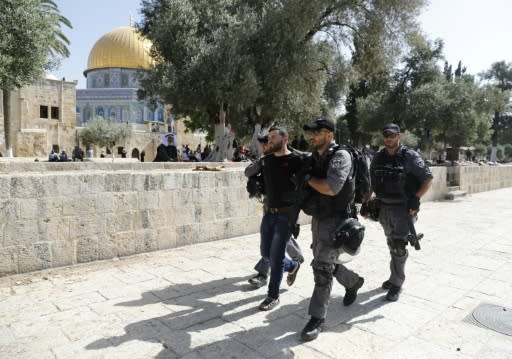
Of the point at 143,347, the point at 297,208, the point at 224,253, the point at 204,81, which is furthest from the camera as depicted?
the point at 204,81

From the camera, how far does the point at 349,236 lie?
3.11m

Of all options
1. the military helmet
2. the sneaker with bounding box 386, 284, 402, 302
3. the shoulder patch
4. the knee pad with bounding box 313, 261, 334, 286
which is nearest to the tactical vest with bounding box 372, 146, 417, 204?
the shoulder patch

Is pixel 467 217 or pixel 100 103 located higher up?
pixel 100 103

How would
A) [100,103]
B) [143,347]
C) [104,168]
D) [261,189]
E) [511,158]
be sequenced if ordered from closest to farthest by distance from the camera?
[143,347]
[261,189]
[104,168]
[100,103]
[511,158]

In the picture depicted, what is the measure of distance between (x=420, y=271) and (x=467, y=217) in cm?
599

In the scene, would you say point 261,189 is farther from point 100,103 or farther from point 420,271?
point 100,103

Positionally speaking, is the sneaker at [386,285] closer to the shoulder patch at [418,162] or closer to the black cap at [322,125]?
the shoulder patch at [418,162]

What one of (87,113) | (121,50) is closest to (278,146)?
(121,50)

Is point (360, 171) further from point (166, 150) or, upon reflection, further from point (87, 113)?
point (87, 113)

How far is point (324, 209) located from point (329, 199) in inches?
3.7

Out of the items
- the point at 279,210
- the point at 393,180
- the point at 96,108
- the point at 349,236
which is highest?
the point at 96,108

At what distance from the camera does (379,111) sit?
80.4 feet

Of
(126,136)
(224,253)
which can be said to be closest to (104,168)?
(224,253)

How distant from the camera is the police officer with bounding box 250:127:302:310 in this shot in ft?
12.3
